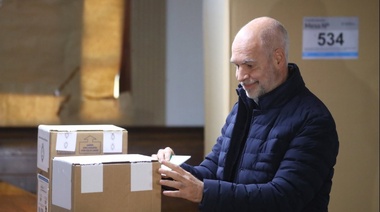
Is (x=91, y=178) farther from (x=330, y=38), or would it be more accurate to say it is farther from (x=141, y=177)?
(x=330, y=38)

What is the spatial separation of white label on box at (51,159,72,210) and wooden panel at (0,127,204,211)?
2535 mm

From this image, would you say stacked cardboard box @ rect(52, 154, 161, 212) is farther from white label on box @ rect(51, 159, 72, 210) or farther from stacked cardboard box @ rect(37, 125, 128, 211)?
stacked cardboard box @ rect(37, 125, 128, 211)

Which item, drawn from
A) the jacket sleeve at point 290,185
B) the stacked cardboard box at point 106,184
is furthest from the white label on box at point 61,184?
the jacket sleeve at point 290,185

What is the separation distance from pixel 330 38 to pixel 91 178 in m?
2.13

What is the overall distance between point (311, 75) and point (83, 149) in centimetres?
167

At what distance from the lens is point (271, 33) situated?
2586mm

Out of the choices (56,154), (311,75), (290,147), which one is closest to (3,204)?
(56,154)

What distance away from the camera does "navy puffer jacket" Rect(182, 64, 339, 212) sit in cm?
242

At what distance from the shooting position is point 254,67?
102 inches

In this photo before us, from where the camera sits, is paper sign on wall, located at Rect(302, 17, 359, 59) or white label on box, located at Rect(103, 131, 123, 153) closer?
white label on box, located at Rect(103, 131, 123, 153)

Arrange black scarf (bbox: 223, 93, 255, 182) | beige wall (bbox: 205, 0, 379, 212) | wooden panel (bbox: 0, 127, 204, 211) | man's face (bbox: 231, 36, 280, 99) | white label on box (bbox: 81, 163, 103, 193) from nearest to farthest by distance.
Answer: white label on box (bbox: 81, 163, 103, 193), man's face (bbox: 231, 36, 280, 99), black scarf (bbox: 223, 93, 255, 182), beige wall (bbox: 205, 0, 379, 212), wooden panel (bbox: 0, 127, 204, 211)

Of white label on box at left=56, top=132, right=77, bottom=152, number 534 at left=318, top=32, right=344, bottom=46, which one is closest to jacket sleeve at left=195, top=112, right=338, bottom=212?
white label on box at left=56, top=132, right=77, bottom=152

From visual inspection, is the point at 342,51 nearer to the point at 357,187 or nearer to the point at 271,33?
the point at 357,187

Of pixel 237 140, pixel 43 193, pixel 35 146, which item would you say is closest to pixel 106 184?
pixel 43 193
